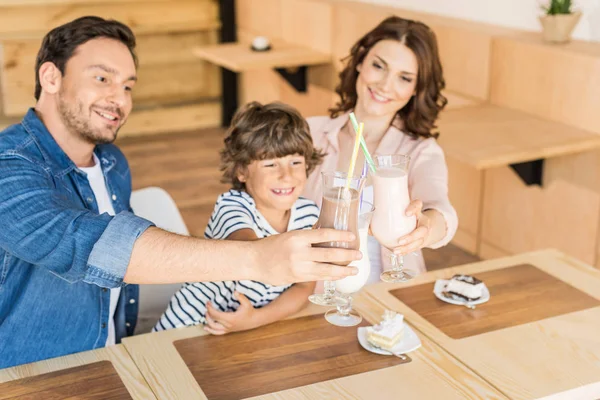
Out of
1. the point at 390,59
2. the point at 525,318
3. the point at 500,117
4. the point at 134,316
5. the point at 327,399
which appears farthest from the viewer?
the point at 500,117

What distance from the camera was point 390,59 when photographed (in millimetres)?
2383

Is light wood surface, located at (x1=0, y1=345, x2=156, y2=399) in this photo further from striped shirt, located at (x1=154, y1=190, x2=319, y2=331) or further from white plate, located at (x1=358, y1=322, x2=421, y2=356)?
white plate, located at (x1=358, y1=322, x2=421, y2=356)

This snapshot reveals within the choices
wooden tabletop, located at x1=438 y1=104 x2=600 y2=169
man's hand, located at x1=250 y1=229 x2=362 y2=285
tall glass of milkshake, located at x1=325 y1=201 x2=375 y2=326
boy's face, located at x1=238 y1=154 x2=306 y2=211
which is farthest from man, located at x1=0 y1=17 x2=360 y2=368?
wooden tabletop, located at x1=438 y1=104 x2=600 y2=169

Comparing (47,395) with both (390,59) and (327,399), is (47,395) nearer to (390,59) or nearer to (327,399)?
(327,399)

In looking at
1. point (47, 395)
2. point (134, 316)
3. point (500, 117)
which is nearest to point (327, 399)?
point (47, 395)

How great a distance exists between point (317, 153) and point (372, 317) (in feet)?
1.94

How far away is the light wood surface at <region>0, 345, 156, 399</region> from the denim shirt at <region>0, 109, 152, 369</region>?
0.17m

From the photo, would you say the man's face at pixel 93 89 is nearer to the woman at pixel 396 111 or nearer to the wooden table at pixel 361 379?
the wooden table at pixel 361 379

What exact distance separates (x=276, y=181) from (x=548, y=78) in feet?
5.35

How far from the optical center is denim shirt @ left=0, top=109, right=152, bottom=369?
4.89ft

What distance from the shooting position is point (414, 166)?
7.71ft

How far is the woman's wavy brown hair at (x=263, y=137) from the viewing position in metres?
2.08

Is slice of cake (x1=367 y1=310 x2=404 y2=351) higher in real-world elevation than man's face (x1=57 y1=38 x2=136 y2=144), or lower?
lower

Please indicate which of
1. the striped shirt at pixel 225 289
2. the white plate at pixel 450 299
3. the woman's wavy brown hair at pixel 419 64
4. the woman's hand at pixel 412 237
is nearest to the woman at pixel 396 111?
the woman's wavy brown hair at pixel 419 64
